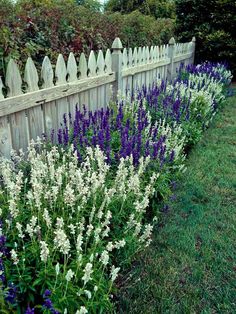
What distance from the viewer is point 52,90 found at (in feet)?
11.4

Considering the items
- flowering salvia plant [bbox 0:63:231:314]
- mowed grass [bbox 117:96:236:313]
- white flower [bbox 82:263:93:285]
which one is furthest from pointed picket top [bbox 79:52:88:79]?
white flower [bbox 82:263:93:285]

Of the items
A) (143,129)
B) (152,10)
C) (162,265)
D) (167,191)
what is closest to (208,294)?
(162,265)

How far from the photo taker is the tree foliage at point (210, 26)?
472 inches

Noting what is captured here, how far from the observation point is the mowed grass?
247 centimetres

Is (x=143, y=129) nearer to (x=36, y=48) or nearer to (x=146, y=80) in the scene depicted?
(x=36, y=48)

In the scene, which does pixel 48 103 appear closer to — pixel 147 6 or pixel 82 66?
pixel 82 66

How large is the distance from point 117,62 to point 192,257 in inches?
131

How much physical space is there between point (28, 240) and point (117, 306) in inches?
34.7

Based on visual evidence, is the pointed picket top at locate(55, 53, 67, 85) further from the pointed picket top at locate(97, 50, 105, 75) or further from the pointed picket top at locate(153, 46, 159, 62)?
the pointed picket top at locate(153, 46, 159, 62)

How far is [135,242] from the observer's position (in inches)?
101

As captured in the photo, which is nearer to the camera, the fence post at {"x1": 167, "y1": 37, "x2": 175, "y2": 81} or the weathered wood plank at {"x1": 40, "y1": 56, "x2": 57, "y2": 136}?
the weathered wood plank at {"x1": 40, "y1": 56, "x2": 57, "y2": 136}

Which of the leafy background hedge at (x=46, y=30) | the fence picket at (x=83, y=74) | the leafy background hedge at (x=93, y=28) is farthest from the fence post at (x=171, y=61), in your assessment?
the fence picket at (x=83, y=74)

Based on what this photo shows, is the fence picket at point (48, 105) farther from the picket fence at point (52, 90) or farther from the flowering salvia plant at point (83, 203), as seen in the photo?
the flowering salvia plant at point (83, 203)

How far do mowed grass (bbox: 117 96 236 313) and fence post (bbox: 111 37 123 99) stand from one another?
1864 mm
